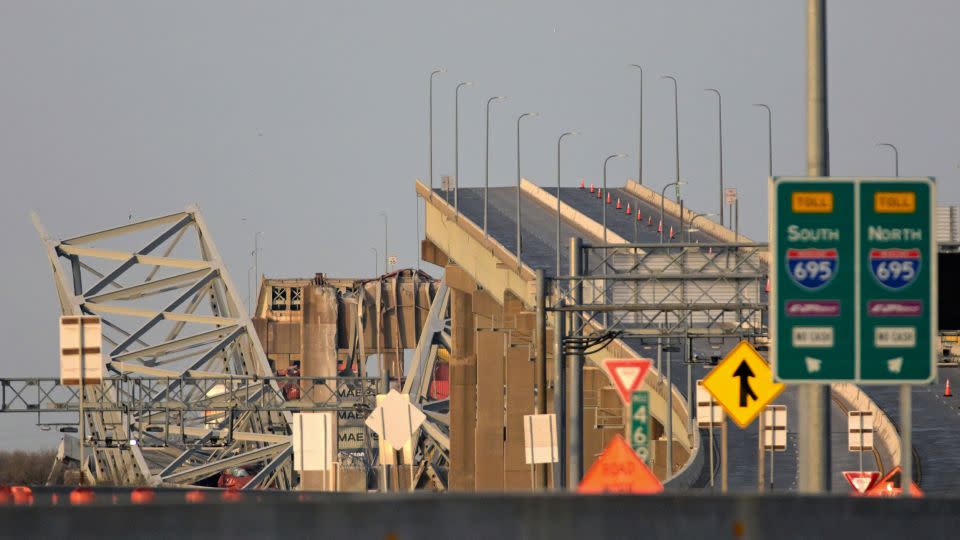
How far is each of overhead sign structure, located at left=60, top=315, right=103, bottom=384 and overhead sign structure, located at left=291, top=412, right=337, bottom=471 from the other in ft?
33.8

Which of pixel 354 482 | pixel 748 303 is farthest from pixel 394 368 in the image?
pixel 748 303

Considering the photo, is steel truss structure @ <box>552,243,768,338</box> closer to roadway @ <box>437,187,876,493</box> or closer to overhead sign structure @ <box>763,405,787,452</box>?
overhead sign structure @ <box>763,405,787,452</box>

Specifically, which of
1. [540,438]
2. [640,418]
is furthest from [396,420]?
[640,418]

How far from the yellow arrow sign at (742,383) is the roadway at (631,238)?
1231 inches

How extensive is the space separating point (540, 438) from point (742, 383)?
914cm

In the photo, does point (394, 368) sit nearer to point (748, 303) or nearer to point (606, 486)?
point (748, 303)

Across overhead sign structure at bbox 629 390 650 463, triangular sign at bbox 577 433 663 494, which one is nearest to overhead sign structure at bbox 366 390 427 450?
overhead sign structure at bbox 629 390 650 463

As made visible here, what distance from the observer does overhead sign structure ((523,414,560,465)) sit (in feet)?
103

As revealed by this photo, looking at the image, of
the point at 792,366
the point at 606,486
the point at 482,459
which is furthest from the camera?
the point at 482,459

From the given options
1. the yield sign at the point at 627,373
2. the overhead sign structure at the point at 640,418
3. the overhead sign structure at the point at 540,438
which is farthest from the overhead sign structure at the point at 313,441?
the yield sign at the point at 627,373

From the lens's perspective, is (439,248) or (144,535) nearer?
(144,535)

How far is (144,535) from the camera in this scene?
39.7 ft

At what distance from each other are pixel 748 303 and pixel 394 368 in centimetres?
9823

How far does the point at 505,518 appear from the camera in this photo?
13008mm
